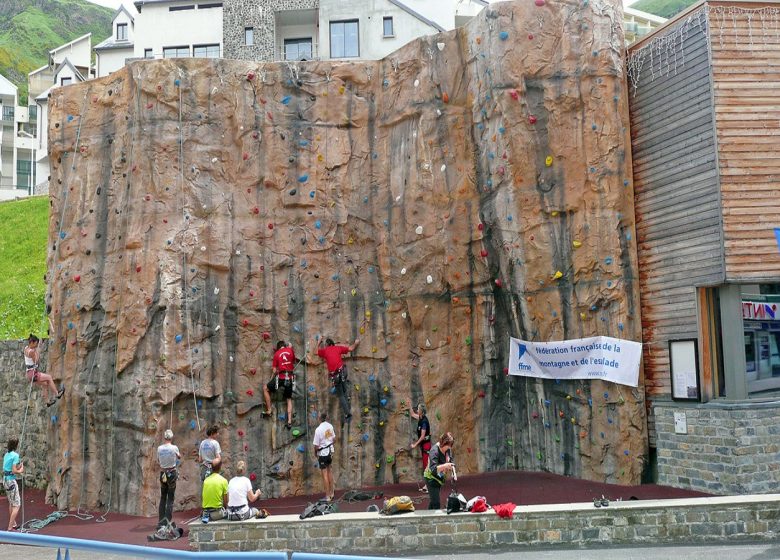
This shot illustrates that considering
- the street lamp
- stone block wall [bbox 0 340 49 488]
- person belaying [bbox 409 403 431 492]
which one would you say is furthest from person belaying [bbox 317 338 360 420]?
the street lamp

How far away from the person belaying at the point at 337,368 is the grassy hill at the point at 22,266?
547 inches

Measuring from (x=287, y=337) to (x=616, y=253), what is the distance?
7.29 meters

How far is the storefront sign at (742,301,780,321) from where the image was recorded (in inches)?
522

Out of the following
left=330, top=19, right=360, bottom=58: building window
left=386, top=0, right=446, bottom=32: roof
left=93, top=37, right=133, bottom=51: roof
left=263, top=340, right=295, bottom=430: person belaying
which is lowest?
left=263, top=340, right=295, bottom=430: person belaying

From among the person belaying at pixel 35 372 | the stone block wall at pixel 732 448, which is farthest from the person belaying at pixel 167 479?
the stone block wall at pixel 732 448

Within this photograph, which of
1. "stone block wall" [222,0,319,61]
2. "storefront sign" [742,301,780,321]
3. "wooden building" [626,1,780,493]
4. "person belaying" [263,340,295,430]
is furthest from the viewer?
"stone block wall" [222,0,319,61]

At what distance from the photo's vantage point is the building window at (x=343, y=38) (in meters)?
34.2

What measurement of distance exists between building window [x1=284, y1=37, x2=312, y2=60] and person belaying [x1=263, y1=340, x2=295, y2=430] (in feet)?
76.3

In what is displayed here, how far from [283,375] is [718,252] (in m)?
8.90

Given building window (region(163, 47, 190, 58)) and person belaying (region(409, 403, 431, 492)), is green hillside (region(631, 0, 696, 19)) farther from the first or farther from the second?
person belaying (region(409, 403, 431, 492))

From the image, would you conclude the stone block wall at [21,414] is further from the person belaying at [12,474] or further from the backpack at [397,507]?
the backpack at [397,507]

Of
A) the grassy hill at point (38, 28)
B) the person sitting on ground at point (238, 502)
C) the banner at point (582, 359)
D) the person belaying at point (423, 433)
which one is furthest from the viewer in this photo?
the grassy hill at point (38, 28)

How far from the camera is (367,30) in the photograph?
3400cm

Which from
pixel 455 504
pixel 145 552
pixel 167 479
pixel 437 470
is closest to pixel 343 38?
pixel 167 479
